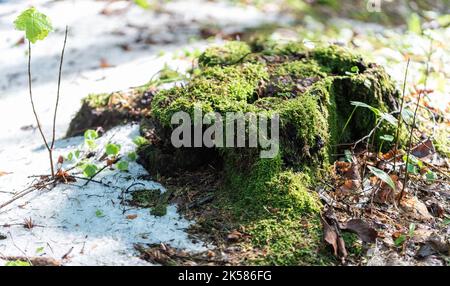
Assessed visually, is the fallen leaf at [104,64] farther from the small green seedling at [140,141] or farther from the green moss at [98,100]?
the small green seedling at [140,141]

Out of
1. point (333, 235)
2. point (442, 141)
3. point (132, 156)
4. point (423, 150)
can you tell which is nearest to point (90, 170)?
point (132, 156)

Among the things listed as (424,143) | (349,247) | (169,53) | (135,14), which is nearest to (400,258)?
(349,247)

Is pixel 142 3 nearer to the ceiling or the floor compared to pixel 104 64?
nearer to the ceiling

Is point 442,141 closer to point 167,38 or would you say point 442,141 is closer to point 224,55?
point 224,55

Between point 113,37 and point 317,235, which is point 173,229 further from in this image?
point 113,37

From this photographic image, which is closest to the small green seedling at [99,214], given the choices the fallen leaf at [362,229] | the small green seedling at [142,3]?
the fallen leaf at [362,229]

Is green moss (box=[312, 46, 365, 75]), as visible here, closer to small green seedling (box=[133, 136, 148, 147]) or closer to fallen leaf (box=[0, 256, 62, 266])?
small green seedling (box=[133, 136, 148, 147])

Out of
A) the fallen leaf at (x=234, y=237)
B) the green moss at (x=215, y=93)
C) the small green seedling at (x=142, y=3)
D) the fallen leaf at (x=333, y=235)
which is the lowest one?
the small green seedling at (x=142, y=3)
